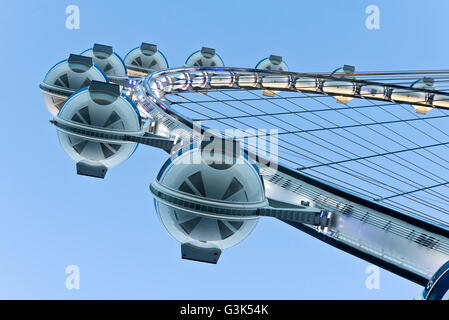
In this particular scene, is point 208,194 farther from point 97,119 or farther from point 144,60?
point 144,60

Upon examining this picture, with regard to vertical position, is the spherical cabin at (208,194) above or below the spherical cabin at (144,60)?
below

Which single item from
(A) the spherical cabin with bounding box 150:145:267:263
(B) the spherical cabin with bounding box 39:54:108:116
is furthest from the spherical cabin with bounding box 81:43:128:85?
(A) the spherical cabin with bounding box 150:145:267:263

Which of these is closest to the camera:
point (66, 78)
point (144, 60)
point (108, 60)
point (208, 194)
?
point (208, 194)

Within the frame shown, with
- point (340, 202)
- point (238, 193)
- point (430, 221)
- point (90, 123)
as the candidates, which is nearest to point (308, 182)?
point (340, 202)

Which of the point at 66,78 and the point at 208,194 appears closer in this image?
the point at 208,194

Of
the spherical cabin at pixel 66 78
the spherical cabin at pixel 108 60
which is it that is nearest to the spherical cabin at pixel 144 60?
the spherical cabin at pixel 108 60

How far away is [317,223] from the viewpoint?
5.57 metres

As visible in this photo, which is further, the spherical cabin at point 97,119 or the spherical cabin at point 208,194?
the spherical cabin at point 97,119

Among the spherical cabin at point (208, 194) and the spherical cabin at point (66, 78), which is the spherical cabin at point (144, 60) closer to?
the spherical cabin at point (66, 78)

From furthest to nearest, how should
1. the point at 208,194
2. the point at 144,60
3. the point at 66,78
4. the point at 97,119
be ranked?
the point at 144,60 → the point at 66,78 → the point at 97,119 → the point at 208,194

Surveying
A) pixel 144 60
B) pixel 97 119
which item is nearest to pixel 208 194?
pixel 97 119
